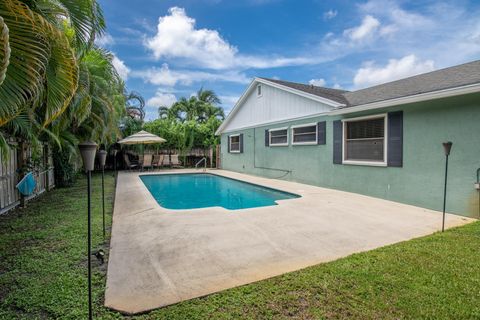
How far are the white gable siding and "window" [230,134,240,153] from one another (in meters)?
0.58

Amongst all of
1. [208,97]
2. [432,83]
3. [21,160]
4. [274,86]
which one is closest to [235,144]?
[274,86]

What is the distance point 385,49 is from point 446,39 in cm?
398

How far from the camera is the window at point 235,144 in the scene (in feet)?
54.8

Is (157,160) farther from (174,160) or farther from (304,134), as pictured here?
(304,134)

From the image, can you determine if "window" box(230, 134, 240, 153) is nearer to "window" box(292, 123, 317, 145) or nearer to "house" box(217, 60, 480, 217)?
"house" box(217, 60, 480, 217)

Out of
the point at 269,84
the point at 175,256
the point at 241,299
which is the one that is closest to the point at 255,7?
the point at 269,84

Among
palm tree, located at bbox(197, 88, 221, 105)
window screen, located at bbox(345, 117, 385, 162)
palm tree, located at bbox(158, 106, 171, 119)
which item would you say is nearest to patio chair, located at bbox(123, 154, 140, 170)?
palm tree, located at bbox(158, 106, 171, 119)

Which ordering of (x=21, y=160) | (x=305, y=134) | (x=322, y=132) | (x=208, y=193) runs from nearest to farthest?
(x=21, y=160), (x=322, y=132), (x=208, y=193), (x=305, y=134)

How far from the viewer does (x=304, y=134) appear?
36.4 ft

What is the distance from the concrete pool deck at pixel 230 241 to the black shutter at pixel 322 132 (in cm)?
337

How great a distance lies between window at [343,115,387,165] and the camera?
311 inches

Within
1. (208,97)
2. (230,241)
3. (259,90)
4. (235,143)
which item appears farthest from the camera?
(208,97)

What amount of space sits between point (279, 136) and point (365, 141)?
15.6 feet

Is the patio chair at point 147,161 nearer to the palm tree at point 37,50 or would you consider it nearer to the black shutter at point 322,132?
the black shutter at point 322,132
